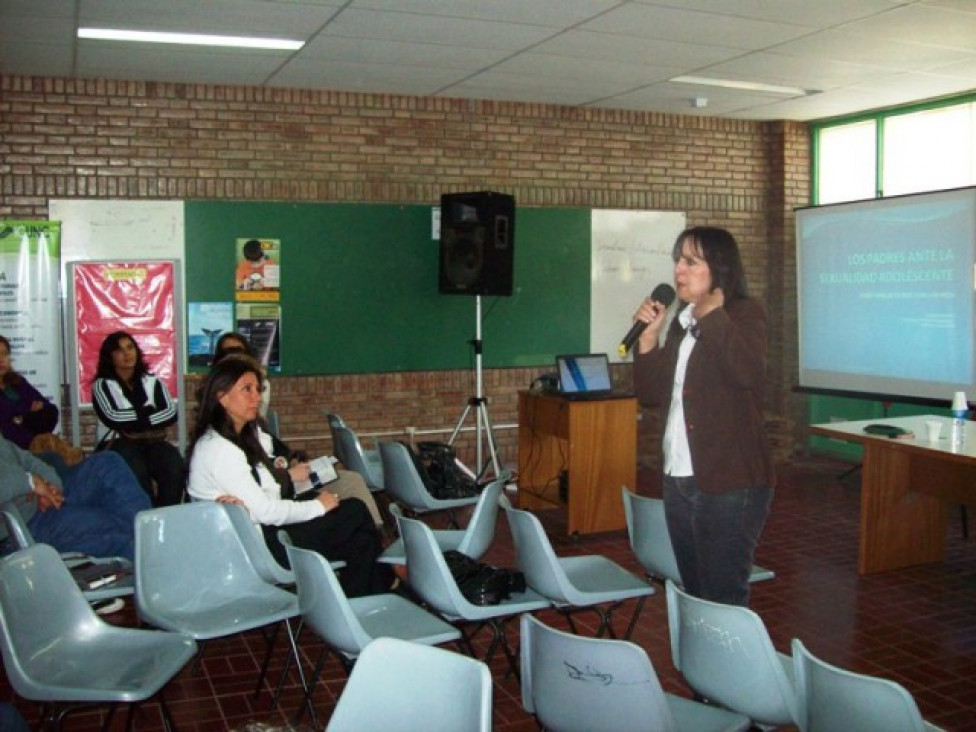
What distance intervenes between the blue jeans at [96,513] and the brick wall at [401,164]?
342 centimetres

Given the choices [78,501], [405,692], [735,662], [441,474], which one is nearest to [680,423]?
[735,662]

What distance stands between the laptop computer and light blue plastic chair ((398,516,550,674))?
2966mm

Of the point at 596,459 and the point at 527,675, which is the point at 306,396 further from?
the point at 527,675

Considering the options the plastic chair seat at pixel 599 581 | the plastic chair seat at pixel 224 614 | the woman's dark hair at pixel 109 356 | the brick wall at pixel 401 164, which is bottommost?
the plastic chair seat at pixel 224 614

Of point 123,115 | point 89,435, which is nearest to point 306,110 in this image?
point 123,115

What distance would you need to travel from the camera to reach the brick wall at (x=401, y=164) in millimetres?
7598

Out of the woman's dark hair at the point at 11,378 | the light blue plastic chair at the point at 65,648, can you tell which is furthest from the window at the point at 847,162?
the light blue plastic chair at the point at 65,648

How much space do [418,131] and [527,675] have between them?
253 inches

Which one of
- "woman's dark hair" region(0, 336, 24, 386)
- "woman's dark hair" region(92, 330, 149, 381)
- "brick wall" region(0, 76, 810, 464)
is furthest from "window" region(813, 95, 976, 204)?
"woman's dark hair" region(0, 336, 24, 386)

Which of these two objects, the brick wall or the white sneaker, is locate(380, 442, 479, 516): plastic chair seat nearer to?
the white sneaker

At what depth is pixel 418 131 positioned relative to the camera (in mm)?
8539

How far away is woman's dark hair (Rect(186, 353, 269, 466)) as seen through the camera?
4.49m

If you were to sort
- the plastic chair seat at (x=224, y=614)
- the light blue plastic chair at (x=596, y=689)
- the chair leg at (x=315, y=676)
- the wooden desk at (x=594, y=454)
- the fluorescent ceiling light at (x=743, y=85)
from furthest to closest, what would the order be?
1. the fluorescent ceiling light at (x=743, y=85)
2. the wooden desk at (x=594, y=454)
3. the plastic chair seat at (x=224, y=614)
4. the chair leg at (x=315, y=676)
5. the light blue plastic chair at (x=596, y=689)

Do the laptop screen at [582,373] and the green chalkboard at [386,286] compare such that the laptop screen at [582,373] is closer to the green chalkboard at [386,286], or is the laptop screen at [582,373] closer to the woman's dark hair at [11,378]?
the green chalkboard at [386,286]
